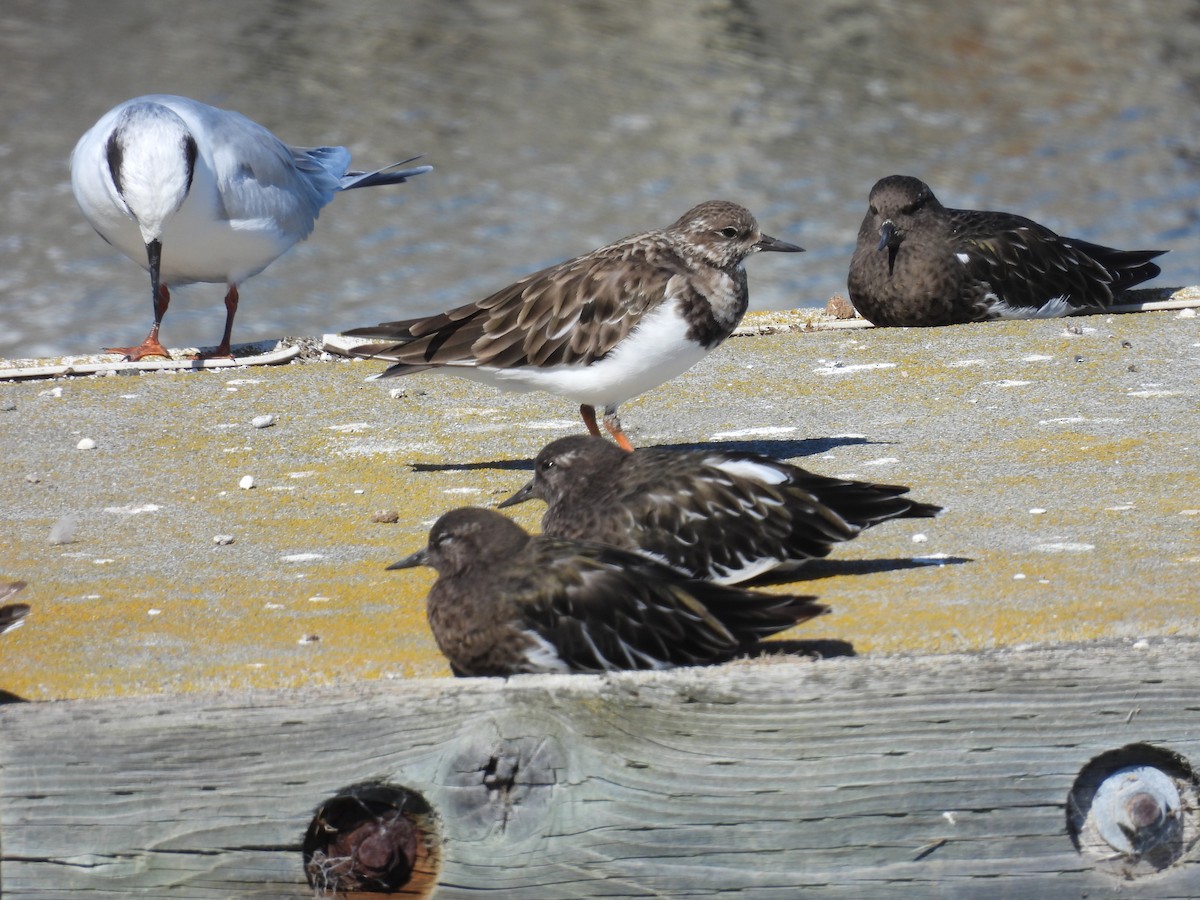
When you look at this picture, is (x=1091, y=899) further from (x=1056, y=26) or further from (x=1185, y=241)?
(x=1056, y=26)

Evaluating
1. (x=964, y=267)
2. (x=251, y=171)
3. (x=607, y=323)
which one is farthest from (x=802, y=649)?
(x=251, y=171)

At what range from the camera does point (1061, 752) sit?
134 inches

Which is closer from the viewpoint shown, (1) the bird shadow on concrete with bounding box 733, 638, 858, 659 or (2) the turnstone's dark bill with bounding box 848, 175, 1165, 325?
(1) the bird shadow on concrete with bounding box 733, 638, 858, 659

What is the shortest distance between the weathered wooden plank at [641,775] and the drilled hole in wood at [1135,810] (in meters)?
0.03

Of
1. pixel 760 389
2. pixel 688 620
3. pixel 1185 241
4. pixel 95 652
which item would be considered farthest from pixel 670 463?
pixel 1185 241

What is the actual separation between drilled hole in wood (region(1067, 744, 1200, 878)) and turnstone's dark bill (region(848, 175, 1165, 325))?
14.6 ft

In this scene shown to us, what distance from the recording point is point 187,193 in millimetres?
8141

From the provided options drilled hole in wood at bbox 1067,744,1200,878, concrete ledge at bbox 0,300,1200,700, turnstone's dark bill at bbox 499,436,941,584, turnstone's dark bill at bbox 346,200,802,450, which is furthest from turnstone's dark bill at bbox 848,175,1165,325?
drilled hole in wood at bbox 1067,744,1200,878

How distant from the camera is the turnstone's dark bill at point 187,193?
26.5 ft

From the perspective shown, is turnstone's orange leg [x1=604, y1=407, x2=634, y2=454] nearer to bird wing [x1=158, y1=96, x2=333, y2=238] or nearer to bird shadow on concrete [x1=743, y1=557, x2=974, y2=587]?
bird shadow on concrete [x1=743, y1=557, x2=974, y2=587]

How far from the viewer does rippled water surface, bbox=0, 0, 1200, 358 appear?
1473cm

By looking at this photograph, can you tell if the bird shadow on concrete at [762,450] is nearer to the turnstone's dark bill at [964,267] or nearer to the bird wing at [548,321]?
the bird wing at [548,321]

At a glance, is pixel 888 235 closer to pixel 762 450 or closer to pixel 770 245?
pixel 770 245

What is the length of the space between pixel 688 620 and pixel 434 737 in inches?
24.2
